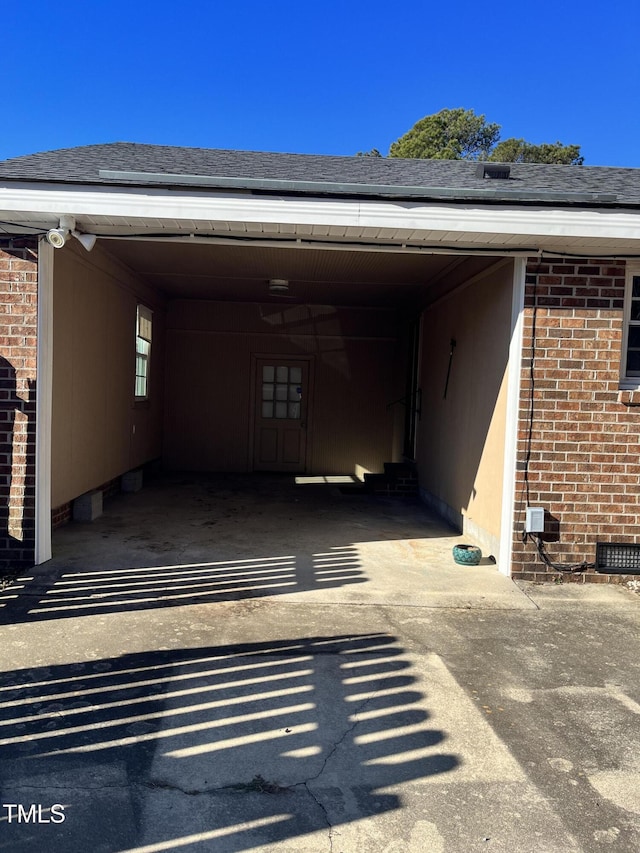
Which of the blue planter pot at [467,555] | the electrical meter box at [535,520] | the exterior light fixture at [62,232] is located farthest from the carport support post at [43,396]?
the electrical meter box at [535,520]

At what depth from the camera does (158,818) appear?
2.28 m

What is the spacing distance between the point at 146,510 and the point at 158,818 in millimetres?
5851

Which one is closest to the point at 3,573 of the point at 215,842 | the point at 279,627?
the point at 279,627

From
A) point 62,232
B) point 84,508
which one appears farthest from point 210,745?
point 84,508

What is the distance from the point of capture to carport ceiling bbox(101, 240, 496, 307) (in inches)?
279

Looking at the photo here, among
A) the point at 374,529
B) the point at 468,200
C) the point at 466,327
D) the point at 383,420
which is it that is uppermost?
the point at 468,200

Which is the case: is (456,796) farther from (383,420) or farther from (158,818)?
(383,420)

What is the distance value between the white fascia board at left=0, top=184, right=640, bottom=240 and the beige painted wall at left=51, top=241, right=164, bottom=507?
1.46 metres

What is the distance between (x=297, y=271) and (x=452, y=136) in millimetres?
29240

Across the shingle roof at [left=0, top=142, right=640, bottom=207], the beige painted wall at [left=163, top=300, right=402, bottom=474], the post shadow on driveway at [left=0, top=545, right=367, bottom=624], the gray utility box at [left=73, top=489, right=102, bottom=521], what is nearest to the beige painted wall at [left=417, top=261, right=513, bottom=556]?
the shingle roof at [left=0, top=142, right=640, bottom=207]

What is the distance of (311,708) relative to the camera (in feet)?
10.3

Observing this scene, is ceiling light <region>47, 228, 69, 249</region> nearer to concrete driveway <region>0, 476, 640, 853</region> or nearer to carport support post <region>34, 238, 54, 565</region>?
carport support post <region>34, 238, 54, 565</region>

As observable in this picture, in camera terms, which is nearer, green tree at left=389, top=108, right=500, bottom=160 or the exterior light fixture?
the exterior light fixture

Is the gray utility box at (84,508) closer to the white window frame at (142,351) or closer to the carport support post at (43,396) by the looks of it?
the carport support post at (43,396)
